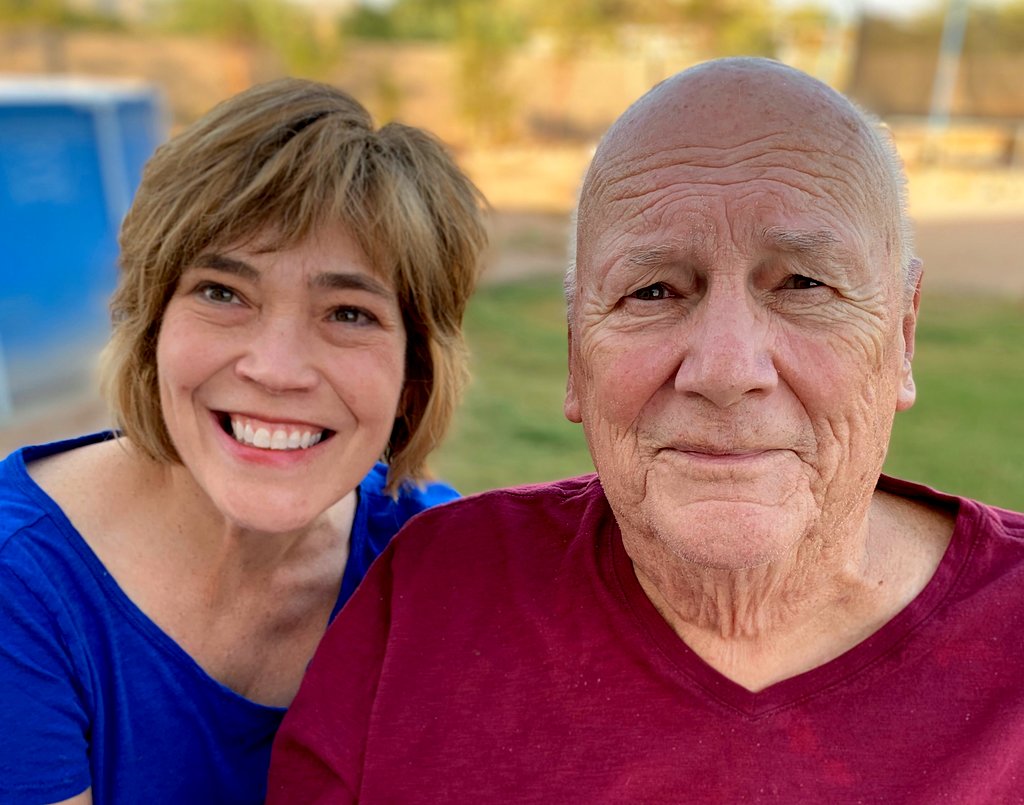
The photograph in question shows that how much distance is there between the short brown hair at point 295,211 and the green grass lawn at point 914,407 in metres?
2.66

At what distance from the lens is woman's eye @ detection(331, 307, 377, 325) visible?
77.9 inches

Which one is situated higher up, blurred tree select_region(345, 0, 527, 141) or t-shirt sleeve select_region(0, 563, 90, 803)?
t-shirt sleeve select_region(0, 563, 90, 803)

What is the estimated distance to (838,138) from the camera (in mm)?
1470

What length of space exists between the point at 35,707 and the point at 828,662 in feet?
4.22

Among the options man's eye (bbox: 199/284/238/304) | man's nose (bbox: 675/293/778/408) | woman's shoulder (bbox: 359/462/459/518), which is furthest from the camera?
woman's shoulder (bbox: 359/462/459/518)

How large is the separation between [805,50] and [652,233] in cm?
2587

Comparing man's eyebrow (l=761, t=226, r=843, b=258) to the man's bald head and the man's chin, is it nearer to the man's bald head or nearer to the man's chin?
the man's bald head

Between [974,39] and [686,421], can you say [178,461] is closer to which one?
[686,421]

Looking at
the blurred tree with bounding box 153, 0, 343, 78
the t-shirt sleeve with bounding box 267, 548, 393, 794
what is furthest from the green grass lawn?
the blurred tree with bounding box 153, 0, 343, 78

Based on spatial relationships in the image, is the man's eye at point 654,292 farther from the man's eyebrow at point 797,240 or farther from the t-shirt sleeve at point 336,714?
the t-shirt sleeve at point 336,714

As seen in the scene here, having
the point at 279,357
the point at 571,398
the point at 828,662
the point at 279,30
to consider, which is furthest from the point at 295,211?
the point at 279,30

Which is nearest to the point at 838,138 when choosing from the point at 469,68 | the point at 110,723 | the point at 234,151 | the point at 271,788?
the point at 234,151

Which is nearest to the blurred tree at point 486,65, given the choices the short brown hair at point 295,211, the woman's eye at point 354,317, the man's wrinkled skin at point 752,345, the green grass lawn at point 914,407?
the green grass lawn at point 914,407

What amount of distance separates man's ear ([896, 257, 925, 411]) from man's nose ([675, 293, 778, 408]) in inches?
11.3
